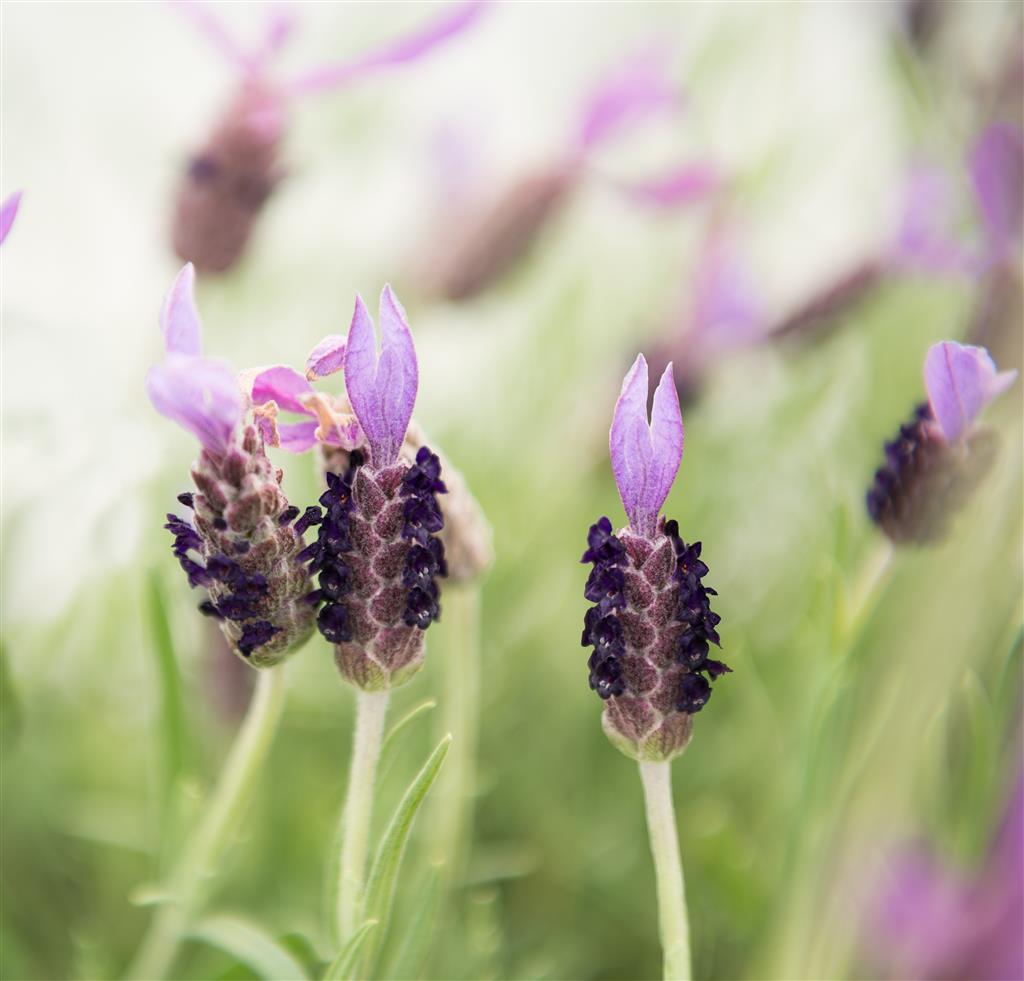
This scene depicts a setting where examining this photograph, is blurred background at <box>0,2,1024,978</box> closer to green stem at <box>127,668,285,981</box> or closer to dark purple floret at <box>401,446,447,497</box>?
green stem at <box>127,668,285,981</box>

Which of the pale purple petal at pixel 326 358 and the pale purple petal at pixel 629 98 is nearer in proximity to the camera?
the pale purple petal at pixel 326 358

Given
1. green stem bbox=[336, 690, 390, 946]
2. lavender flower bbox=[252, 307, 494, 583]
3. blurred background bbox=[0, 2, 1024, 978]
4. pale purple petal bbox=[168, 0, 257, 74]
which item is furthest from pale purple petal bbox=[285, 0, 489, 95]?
green stem bbox=[336, 690, 390, 946]

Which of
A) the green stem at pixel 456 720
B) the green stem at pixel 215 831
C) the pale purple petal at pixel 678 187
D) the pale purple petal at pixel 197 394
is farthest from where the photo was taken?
the pale purple petal at pixel 678 187

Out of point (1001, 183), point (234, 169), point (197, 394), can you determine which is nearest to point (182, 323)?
point (197, 394)

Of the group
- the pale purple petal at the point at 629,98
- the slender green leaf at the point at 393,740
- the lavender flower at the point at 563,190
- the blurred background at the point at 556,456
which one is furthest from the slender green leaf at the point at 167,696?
the pale purple petal at the point at 629,98

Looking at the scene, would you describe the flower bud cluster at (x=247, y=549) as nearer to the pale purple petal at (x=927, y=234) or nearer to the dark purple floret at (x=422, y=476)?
the dark purple floret at (x=422, y=476)

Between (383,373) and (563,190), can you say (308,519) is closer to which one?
(383,373)

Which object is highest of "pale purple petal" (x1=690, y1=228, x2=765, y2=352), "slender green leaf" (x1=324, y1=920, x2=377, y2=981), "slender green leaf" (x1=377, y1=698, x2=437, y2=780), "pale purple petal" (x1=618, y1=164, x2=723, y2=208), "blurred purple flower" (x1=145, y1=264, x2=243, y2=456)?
"pale purple petal" (x1=618, y1=164, x2=723, y2=208)
